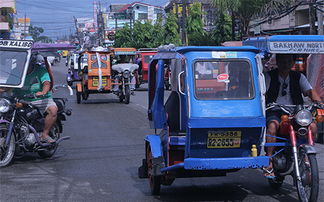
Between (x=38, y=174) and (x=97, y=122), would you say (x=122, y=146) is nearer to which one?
(x=38, y=174)

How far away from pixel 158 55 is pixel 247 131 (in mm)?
1779

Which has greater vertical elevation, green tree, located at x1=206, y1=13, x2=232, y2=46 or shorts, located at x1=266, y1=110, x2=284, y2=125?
green tree, located at x1=206, y1=13, x2=232, y2=46

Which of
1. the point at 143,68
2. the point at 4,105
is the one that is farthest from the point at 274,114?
the point at 143,68

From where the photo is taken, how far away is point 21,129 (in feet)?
33.6

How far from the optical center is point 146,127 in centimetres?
1552

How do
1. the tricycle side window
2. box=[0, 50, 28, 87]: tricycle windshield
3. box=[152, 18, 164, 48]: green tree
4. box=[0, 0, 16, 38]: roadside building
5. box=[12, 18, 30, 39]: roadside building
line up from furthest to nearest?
box=[12, 18, 30, 39]: roadside building, box=[0, 0, 16, 38]: roadside building, box=[152, 18, 164, 48]: green tree, the tricycle side window, box=[0, 50, 28, 87]: tricycle windshield

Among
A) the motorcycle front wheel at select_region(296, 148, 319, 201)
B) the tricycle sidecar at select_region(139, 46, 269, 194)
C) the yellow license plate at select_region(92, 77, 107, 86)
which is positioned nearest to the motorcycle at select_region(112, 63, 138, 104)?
the yellow license plate at select_region(92, 77, 107, 86)

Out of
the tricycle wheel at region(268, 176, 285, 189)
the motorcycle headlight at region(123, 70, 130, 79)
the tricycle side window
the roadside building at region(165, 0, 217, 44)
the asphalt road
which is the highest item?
the roadside building at region(165, 0, 217, 44)

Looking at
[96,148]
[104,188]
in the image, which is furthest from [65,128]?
[104,188]

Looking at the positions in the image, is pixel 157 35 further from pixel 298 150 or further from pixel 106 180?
pixel 298 150

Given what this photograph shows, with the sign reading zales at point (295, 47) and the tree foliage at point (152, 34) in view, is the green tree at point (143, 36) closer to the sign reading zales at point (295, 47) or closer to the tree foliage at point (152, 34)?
the tree foliage at point (152, 34)

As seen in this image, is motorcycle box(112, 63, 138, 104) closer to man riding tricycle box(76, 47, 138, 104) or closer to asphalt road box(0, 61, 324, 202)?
man riding tricycle box(76, 47, 138, 104)

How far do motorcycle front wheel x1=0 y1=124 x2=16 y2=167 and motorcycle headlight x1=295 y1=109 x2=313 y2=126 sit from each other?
497 cm

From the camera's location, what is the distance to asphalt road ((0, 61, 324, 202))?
7770mm
